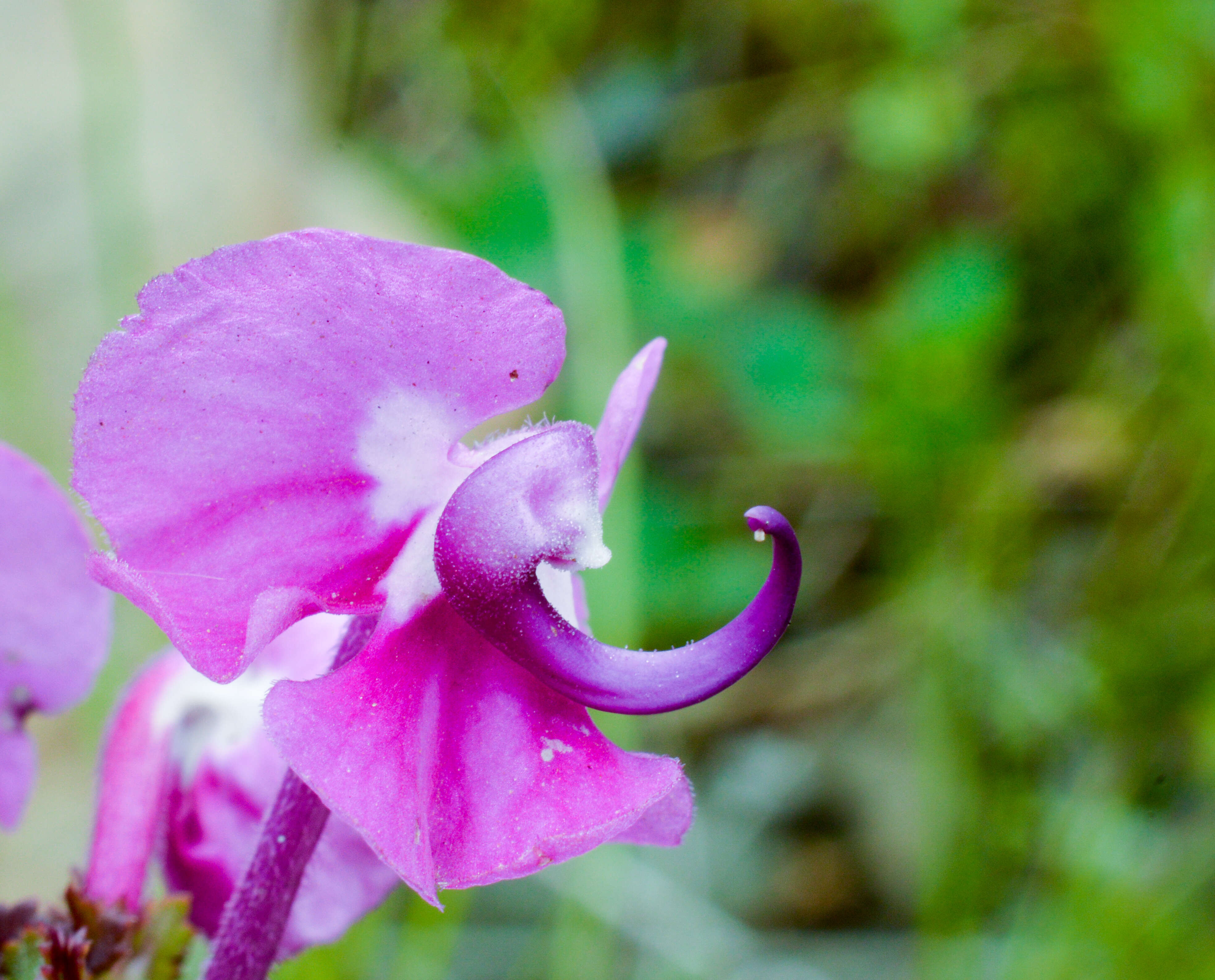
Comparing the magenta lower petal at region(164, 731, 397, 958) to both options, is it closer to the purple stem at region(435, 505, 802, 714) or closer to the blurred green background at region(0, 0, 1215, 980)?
the purple stem at region(435, 505, 802, 714)

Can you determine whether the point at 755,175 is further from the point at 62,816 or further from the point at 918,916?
the point at 62,816

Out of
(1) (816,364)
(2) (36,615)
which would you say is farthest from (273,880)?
(1) (816,364)

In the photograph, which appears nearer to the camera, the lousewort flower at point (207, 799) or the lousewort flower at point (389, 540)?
the lousewort flower at point (389, 540)

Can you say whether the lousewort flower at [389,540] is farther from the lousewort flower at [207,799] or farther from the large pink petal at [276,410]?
the lousewort flower at [207,799]

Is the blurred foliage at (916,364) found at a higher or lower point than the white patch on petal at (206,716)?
lower

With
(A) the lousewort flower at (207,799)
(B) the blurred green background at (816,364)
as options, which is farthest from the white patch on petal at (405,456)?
(B) the blurred green background at (816,364)

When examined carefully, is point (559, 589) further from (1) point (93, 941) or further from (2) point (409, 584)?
(1) point (93, 941)
